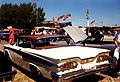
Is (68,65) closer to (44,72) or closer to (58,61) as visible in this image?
(58,61)

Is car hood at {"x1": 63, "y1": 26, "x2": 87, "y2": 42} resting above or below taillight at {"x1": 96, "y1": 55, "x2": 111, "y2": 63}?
above

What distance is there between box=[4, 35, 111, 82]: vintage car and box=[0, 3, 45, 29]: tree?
50414 millimetres

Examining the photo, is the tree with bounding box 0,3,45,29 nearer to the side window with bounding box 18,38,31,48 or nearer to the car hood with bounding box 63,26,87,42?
the car hood with bounding box 63,26,87,42

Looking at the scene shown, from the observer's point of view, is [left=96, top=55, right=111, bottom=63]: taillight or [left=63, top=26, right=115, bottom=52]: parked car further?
[left=63, top=26, right=115, bottom=52]: parked car

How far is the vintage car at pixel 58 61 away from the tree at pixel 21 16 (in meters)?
50.4

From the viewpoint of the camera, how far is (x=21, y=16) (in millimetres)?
58469

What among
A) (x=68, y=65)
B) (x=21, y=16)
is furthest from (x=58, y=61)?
(x=21, y=16)

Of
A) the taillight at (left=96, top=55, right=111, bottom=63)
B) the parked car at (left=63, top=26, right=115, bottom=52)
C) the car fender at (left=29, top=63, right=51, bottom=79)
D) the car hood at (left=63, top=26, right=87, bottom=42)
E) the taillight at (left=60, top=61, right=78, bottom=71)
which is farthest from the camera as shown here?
the car hood at (left=63, top=26, right=87, bottom=42)

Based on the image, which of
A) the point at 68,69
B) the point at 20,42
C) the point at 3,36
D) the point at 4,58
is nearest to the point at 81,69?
the point at 68,69

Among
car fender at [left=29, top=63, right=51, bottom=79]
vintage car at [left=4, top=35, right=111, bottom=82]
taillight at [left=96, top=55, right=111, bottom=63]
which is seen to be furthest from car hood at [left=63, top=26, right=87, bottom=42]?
car fender at [left=29, top=63, right=51, bottom=79]

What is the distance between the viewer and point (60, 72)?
17.8ft

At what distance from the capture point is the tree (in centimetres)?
5750

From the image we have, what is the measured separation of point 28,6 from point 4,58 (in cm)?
5576

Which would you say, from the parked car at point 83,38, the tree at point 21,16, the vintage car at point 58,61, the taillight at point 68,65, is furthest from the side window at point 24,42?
the tree at point 21,16
